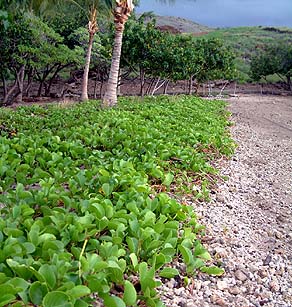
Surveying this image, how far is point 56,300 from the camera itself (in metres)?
1.60

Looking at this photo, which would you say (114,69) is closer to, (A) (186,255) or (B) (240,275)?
(B) (240,275)

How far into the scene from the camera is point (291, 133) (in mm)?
11414

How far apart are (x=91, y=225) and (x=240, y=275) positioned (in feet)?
3.42

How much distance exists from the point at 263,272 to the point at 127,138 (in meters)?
2.65

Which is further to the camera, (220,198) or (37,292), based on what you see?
(220,198)

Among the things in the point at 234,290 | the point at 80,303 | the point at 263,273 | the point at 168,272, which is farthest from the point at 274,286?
the point at 80,303

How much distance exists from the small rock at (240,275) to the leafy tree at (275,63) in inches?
1251

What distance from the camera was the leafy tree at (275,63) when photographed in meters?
32.9

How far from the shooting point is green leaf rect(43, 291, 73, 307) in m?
1.59

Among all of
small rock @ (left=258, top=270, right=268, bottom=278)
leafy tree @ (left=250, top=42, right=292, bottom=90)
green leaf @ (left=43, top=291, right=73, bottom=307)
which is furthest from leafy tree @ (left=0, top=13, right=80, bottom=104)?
leafy tree @ (left=250, top=42, right=292, bottom=90)

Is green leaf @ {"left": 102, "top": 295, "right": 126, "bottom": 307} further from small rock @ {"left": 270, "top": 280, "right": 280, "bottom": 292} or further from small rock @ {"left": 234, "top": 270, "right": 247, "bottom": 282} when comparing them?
small rock @ {"left": 270, "top": 280, "right": 280, "bottom": 292}

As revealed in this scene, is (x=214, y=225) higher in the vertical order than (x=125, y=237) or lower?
lower

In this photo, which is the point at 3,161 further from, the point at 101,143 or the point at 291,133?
the point at 291,133

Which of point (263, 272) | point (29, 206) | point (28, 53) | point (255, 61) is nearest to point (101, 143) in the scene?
point (29, 206)
